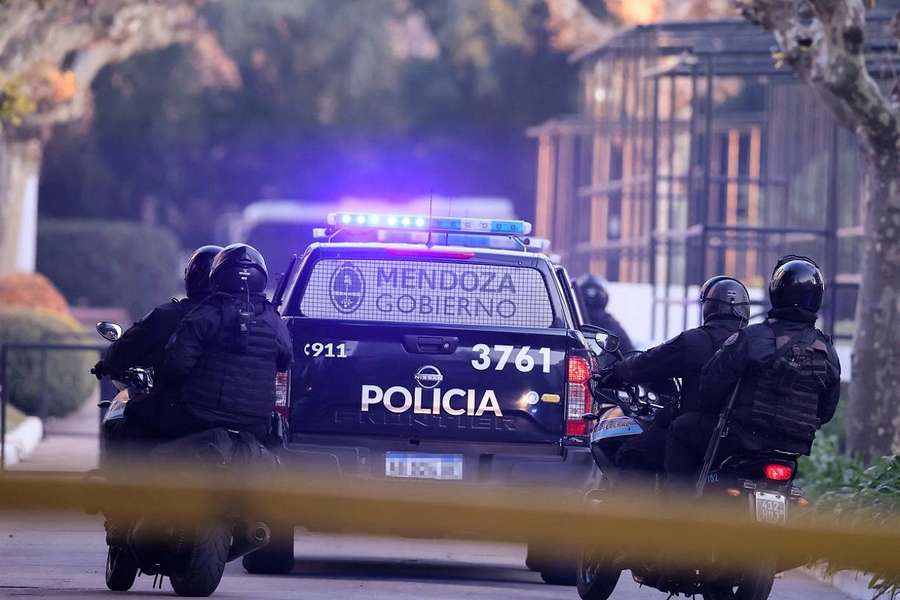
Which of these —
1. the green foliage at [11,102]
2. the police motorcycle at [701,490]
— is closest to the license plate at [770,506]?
the police motorcycle at [701,490]

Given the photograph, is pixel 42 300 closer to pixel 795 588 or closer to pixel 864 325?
pixel 864 325

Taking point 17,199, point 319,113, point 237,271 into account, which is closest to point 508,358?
point 237,271

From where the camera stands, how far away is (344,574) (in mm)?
11305

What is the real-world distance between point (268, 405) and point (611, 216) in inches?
794

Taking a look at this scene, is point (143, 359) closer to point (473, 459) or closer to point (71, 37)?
point (473, 459)

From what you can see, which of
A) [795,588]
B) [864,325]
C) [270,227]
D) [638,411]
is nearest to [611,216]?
[270,227]

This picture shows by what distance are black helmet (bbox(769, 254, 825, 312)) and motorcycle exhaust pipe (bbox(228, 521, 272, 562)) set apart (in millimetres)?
2383

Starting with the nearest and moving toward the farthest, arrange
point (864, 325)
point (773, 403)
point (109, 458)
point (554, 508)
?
1. point (554, 508)
2. point (773, 403)
3. point (109, 458)
4. point (864, 325)

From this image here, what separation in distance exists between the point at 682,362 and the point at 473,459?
1382 mm

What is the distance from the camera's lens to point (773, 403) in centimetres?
886

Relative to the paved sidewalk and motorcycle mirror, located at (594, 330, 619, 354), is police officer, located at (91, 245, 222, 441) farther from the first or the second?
the paved sidewalk

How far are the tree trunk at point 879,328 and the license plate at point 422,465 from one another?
5.14 metres

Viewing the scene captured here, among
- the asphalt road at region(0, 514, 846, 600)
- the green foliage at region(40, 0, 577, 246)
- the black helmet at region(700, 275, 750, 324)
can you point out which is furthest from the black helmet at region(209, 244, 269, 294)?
the green foliage at region(40, 0, 577, 246)

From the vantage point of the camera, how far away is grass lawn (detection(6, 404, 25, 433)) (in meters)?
19.9
